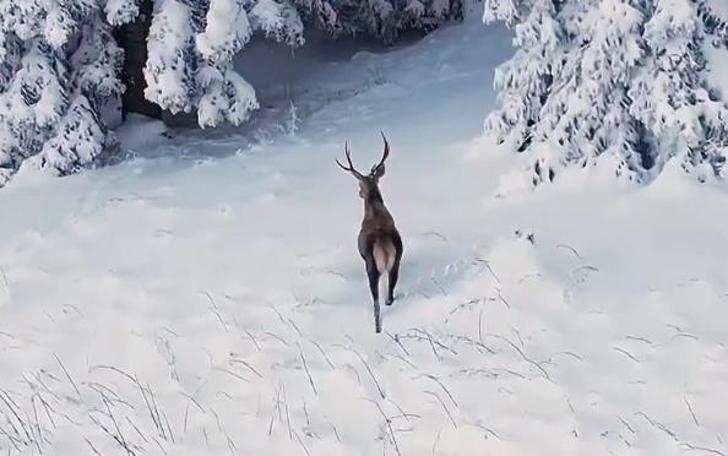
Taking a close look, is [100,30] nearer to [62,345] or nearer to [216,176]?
[216,176]

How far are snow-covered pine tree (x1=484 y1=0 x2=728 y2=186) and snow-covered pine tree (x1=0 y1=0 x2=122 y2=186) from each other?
4716mm

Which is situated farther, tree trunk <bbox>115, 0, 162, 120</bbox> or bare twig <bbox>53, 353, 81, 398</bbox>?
tree trunk <bbox>115, 0, 162, 120</bbox>

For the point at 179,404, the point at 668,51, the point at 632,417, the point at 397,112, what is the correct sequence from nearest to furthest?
1. the point at 632,417
2. the point at 179,404
3. the point at 668,51
4. the point at 397,112

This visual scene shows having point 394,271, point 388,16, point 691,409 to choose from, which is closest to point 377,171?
point 394,271

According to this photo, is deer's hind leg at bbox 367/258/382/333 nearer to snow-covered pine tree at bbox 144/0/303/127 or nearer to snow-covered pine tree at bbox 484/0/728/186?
snow-covered pine tree at bbox 484/0/728/186

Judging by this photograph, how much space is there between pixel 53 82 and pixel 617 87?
6228 mm

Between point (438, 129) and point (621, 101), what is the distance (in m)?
2.95

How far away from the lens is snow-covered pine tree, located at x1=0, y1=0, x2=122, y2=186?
10.9 metres

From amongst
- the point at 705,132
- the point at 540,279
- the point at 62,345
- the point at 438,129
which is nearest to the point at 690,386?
the point at 540,279

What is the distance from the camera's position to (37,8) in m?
10.8

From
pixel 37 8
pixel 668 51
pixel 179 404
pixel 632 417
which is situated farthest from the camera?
pixel 37 8

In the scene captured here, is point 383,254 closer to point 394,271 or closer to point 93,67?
point 394,271

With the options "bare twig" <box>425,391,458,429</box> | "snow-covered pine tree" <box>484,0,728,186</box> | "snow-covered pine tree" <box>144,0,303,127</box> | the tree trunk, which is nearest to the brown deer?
"bare twig" <box>425,391,458,429</box>

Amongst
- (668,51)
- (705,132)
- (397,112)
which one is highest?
(668,51)
